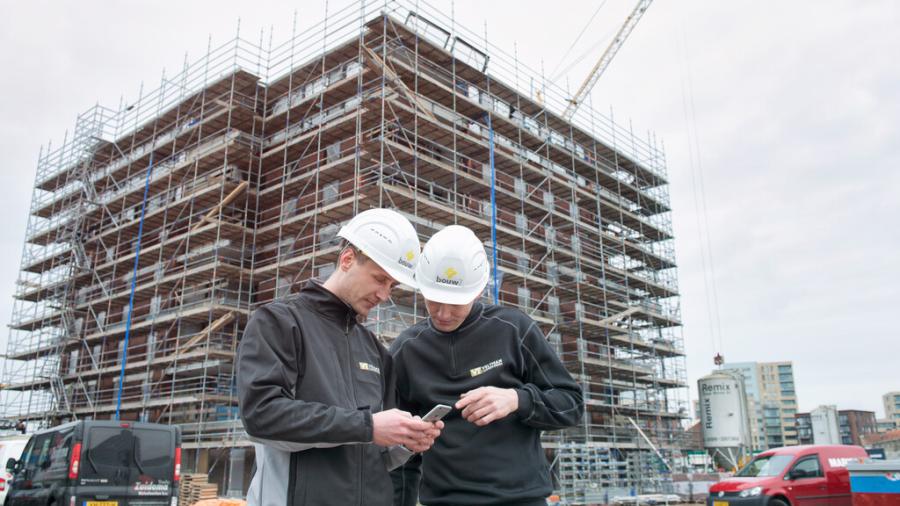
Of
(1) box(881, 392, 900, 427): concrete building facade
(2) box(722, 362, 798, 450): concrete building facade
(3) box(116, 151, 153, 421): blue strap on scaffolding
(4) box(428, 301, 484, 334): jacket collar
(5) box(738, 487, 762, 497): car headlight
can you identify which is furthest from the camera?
(1) box(881, 392, 900, 427): concrete building facade

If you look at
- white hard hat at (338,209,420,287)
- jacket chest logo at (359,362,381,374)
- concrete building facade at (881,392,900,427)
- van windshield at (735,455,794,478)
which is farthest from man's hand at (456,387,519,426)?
concrete building facade at (881,392,900,427)

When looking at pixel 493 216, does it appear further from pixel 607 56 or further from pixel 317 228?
pixel 607 56

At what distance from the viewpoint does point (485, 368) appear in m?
2.59

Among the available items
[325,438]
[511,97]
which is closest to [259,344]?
[325,438]

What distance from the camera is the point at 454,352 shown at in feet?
8.67

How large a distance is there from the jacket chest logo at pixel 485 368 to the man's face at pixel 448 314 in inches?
7.2

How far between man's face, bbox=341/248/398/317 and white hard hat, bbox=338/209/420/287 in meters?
0.04

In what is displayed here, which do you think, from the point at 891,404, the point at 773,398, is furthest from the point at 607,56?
the point at 891,404

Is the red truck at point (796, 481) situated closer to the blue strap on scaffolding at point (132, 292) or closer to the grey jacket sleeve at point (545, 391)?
the grey jacket sleeve at point (545, 391)

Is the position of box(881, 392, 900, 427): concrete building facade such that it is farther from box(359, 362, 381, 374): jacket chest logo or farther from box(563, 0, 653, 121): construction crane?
box(359, 362, 381, 374): jacket chest logo

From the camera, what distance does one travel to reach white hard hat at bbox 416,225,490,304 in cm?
256

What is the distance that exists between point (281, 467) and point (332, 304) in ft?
1.79

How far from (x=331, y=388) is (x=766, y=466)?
10695mm

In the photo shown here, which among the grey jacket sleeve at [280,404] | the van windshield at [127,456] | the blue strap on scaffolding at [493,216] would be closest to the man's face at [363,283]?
the grey jacket sleeve at [280,404]
